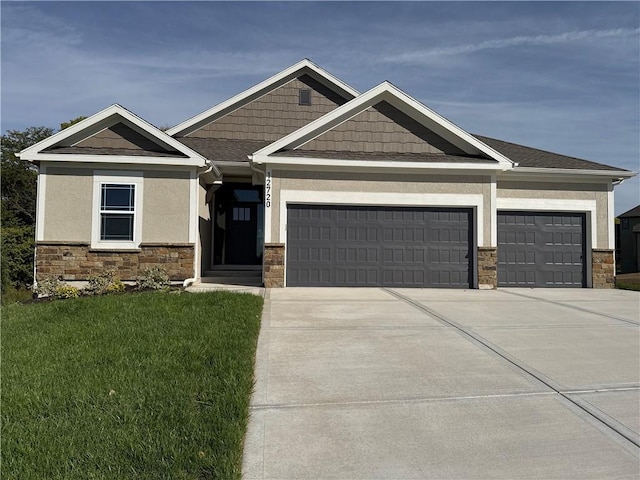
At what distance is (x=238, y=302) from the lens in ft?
25.6

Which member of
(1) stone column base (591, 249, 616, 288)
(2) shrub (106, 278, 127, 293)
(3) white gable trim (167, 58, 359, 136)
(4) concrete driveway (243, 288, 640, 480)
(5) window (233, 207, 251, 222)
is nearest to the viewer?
(4) concrete driveway (243, 288, 640, 480)

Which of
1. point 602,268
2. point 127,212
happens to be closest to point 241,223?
point 127,212

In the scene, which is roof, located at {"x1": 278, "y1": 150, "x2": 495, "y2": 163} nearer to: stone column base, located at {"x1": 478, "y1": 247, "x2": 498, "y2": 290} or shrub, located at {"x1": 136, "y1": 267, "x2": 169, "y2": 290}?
stone column base, located at {"x1": 478, "y1": 247, "x2": 498, "y2": 290}

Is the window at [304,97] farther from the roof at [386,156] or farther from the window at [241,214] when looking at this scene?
the roof at [386,156]

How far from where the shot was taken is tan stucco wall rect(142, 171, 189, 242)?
11.1 m

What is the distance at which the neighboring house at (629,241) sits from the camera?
3462 cm

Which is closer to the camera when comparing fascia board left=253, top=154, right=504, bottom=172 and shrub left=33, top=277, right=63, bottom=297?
shrub left=33, top=277, right=63, bottom=297

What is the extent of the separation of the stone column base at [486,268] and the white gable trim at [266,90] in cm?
737

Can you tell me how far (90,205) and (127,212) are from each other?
0.88m

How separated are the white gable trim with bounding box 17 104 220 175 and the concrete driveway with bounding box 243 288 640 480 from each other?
18.6 feet

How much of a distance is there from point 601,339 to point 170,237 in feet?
30.1

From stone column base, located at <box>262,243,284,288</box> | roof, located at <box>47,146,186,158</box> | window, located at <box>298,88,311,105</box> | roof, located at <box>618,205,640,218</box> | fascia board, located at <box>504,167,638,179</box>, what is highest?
window, located at <box>298,88,311,105</box>

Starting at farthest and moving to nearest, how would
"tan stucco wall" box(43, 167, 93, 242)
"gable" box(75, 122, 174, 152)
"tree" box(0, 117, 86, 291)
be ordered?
"tree" box(0, 117, 86, 291), "gable" box(75, 122, 174, 152), "tan stucco wall" box(43, 167, 93, 242)

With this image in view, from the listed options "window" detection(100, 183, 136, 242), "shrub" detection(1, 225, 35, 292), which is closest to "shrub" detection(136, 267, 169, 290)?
"window" detection(100, 183, 136, 242)
